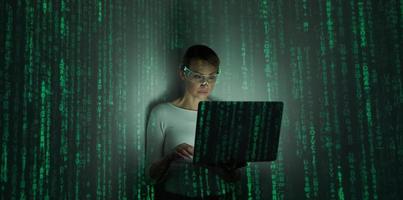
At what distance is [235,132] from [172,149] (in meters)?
0.33

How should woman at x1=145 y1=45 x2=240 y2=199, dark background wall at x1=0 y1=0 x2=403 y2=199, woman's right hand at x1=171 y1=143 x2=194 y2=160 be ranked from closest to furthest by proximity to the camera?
dark background wall at x1=0 y1=0 x2=403 y2=199 < woman's right hand at x1=171 y1=143 x2=194 y2=160 < woman at x1=145 y1=45 x2=240 y2=199

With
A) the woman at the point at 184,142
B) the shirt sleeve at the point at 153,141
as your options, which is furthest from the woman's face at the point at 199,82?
the shirt sleeve at the point at 153,141

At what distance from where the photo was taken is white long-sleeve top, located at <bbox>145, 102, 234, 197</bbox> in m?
1.17

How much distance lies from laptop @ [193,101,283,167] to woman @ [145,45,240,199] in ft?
0.66

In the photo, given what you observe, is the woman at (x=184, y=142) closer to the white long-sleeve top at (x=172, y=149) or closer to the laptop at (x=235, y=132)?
the white long-sleeve top at (x=172, y=149)

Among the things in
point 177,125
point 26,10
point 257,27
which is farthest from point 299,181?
point 26,10

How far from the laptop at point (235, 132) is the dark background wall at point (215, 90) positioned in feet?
1.08

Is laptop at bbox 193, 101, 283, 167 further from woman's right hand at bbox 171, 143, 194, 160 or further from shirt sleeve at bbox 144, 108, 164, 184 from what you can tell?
shirt sleeve at bbox 144, 108, 164, 184

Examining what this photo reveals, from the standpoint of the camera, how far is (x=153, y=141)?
1.20m

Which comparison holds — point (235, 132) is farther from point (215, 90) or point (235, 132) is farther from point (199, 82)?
point (215, 90)

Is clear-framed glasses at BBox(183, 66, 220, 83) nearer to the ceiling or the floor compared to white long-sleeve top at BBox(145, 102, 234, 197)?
nearer to the ceiling

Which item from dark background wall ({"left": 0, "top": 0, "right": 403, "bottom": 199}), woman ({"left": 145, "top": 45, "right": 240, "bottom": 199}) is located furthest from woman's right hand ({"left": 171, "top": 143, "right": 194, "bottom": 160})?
dark background wall ({"left": 0, "top": 0, "right": 403, "bottom": 199})

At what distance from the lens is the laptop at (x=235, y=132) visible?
35.9 inches

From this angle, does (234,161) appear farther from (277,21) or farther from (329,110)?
(277,21)
